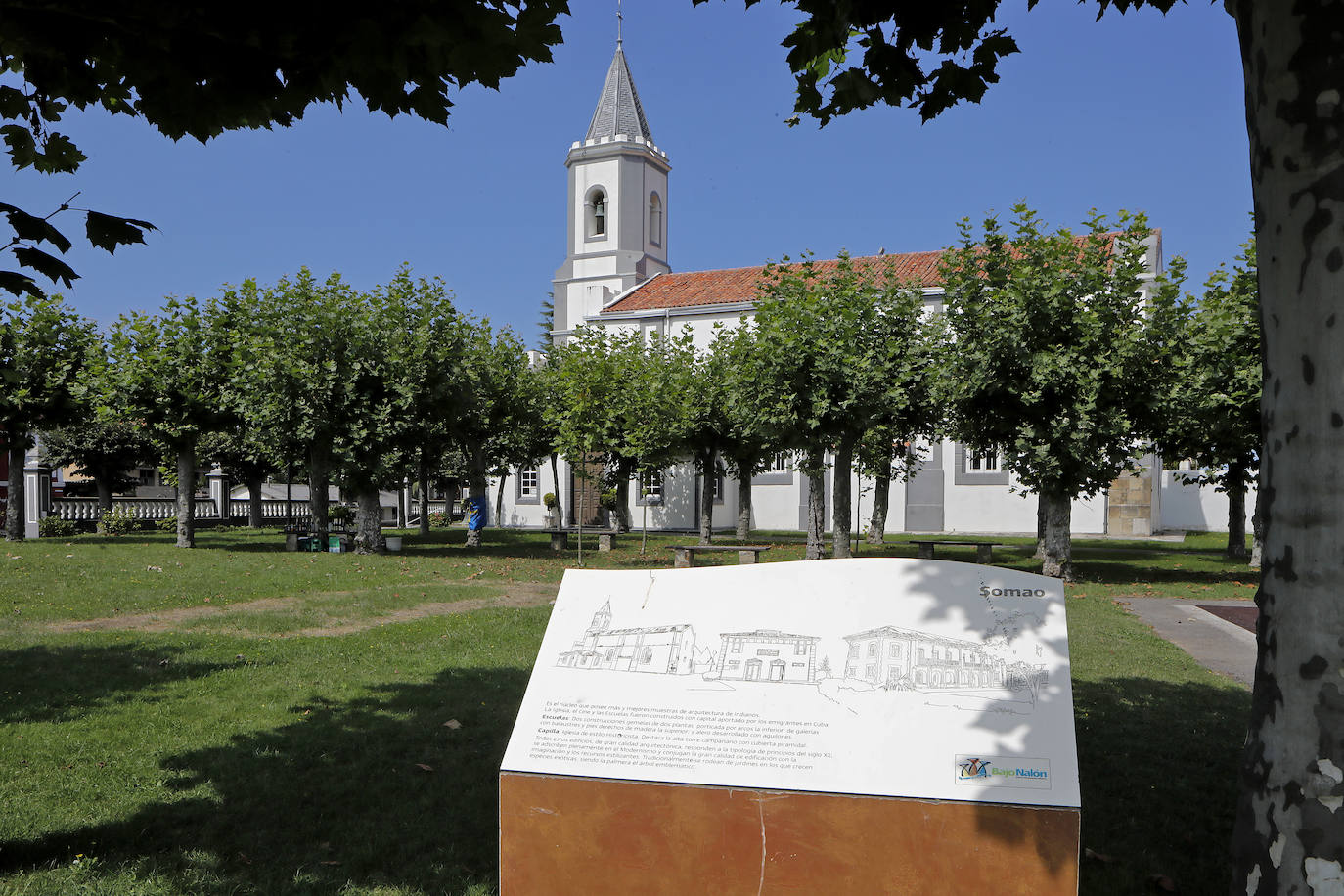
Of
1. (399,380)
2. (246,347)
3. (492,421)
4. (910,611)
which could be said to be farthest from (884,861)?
(492,421)

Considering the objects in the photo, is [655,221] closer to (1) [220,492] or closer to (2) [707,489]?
(2) [707,489]

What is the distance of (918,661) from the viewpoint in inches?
138

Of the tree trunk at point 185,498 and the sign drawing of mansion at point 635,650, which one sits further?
the tree trunk at point 185,498

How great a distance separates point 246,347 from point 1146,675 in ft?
64.7

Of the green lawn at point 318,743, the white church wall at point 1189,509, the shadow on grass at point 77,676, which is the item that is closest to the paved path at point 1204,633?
the green lawn at point 318,743

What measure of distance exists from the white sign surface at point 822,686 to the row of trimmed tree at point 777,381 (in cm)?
1316

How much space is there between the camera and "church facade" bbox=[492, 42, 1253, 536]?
3478 centimetres

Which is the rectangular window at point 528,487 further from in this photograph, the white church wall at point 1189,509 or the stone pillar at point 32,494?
the white church wall at point 1189,509

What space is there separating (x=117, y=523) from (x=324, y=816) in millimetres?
29196

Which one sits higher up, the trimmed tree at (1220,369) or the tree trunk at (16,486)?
the trimmed tree at (1220,369)

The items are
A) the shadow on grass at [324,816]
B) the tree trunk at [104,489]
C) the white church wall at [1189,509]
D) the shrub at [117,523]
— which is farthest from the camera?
the white church wall at [1189,509]

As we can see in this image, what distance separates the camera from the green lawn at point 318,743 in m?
4.30

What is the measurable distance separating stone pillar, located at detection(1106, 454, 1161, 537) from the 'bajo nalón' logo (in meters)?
33.2

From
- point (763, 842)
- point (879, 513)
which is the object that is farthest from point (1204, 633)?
point (879, 513)
